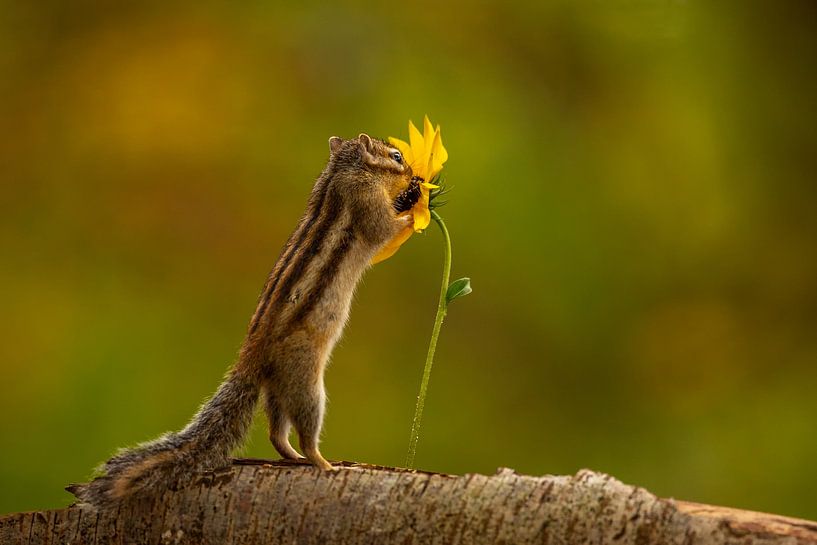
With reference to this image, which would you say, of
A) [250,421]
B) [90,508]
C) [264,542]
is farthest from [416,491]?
[90,508]

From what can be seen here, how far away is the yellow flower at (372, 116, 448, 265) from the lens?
170 cm

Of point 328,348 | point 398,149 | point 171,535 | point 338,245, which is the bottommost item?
point 171,535

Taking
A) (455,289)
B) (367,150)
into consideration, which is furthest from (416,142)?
(455,289)

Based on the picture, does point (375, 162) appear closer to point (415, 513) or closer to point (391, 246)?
point (391, 246)

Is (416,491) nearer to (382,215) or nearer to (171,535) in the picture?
Result: (171,535)

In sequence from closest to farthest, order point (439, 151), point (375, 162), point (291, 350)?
point (291, 350) < point (439, 151) < point (375, 162)

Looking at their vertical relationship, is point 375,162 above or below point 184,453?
above

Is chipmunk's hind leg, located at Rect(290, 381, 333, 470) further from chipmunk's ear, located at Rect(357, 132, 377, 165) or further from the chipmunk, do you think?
chipmunk's ear, located at Rect(357, 132, 377, 165)

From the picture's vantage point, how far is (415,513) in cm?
124

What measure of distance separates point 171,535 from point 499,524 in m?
0.44

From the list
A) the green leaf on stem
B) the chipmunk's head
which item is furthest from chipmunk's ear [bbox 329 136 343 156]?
the green leaf on stem

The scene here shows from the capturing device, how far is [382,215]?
5.72ft

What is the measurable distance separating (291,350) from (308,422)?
0.36 feet

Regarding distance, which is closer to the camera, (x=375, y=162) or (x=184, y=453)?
(x=184, y=453)
